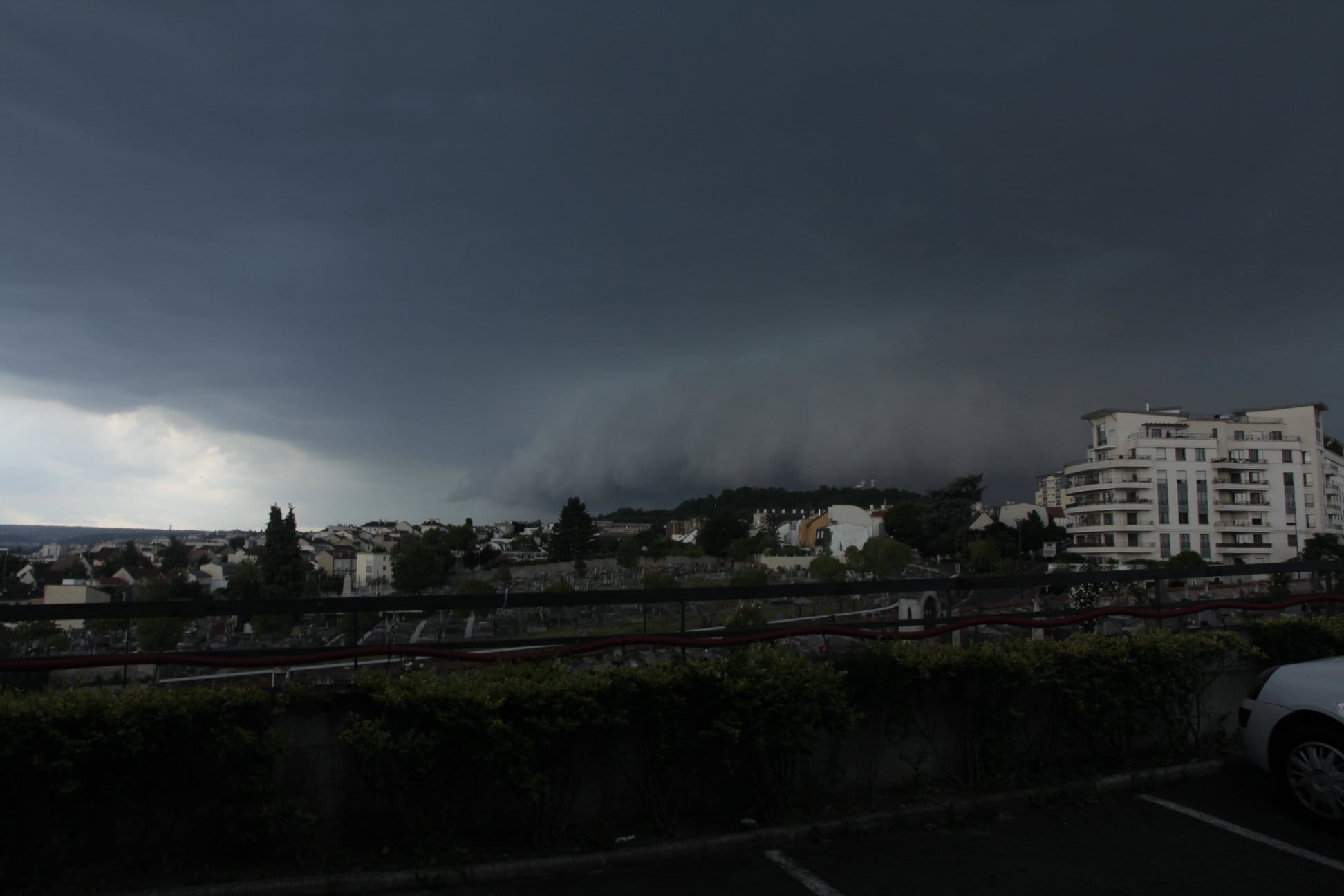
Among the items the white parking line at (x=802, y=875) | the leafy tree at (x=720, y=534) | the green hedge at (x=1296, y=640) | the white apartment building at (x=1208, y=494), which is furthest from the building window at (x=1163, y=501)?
the white parking line at (x=802, y=875)

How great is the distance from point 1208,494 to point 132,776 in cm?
11920

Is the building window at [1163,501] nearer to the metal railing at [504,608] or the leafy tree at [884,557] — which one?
the leafy tree at [884,557]

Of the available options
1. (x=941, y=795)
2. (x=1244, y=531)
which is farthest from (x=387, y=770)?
(x=1244, y=531)

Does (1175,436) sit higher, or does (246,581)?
(1175,436)

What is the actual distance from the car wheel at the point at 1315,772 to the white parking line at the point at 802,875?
3833 mm

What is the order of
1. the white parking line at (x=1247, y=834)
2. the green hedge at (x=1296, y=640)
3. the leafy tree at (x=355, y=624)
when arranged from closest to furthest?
1. the white parking line at (x=1247, y=834)
2. the leafy tree at (x=355, y=624)
3. the green hedge at (x=1296, y=640)

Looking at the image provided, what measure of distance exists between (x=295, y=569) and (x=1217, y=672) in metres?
51.7

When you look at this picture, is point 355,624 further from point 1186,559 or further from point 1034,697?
point 1186,559

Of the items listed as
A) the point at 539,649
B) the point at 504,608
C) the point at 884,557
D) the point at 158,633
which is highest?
the point at 504,608

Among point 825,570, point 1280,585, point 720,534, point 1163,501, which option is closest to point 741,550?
point 720,534

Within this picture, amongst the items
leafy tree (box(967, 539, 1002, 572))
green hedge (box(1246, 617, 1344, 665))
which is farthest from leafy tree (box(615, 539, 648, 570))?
green hedge (box(1246, 617, 1344, 665))

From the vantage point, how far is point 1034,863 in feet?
18.0

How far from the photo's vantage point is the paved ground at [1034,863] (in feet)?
16.6

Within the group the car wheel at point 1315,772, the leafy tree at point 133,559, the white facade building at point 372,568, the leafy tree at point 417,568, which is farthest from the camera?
the white facade building at point 372,568
